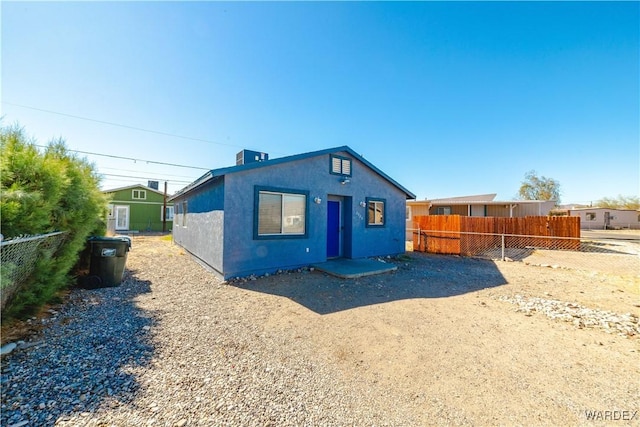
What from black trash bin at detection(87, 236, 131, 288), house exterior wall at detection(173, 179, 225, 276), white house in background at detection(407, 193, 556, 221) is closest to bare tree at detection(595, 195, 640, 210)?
white house in background at detection(407, 193, 556, 221)

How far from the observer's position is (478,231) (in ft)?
37.7

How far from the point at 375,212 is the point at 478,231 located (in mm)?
5664

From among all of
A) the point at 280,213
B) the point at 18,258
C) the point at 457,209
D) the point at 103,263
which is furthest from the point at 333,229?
the point at 457,209

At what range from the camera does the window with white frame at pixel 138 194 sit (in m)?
21.8

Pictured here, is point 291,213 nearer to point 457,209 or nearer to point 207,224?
point 207,224

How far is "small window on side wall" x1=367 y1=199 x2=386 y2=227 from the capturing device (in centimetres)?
948

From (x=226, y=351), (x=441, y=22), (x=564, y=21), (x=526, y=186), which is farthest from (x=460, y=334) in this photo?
(x=526, y=186)

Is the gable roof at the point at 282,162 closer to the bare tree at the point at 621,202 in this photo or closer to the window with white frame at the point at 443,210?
the window with white frame at the point at 443,210

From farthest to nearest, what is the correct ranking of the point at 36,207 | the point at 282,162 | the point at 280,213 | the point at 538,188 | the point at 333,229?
1. the point at 538,188
2. the point at 333,229
3. the point at 280,213
4. the point at 282,162
5. the point at 36,207

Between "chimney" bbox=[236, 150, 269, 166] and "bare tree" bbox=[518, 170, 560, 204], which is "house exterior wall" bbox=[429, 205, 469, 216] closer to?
"chimney" bbox=[236, 150, 269, 166]

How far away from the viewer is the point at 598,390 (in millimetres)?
2365

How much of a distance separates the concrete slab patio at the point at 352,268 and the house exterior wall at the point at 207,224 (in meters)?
2.93

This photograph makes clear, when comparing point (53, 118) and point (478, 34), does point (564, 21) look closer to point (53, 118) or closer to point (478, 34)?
point (478, 34)

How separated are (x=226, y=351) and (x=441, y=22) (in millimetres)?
10257
